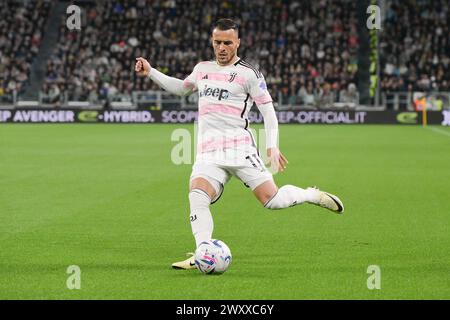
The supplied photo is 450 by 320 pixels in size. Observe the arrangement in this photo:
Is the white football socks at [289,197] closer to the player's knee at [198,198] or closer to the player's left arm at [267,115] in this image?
the player's left arm at [267,115]

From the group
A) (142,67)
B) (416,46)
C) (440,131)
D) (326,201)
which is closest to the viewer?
(142,67)

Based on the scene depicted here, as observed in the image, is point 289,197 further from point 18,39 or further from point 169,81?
point 18,39

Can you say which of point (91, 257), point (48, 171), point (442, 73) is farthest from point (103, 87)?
point (91, 257)

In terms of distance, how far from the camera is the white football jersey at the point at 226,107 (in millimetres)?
8977

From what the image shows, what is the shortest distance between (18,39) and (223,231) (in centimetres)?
3944

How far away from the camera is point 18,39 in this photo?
161ft

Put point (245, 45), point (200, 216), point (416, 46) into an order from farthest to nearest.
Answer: point (245, 45), point (416, 46), point (200, 216)

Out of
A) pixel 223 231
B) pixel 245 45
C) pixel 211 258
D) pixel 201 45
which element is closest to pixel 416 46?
pixel 245 45

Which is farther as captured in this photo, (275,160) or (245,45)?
(245,45)

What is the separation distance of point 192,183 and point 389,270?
1943 millimetres

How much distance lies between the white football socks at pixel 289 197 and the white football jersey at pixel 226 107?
47cm

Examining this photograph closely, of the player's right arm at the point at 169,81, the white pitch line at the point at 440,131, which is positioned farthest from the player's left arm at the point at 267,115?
the white pitch line at the point at 440,131
